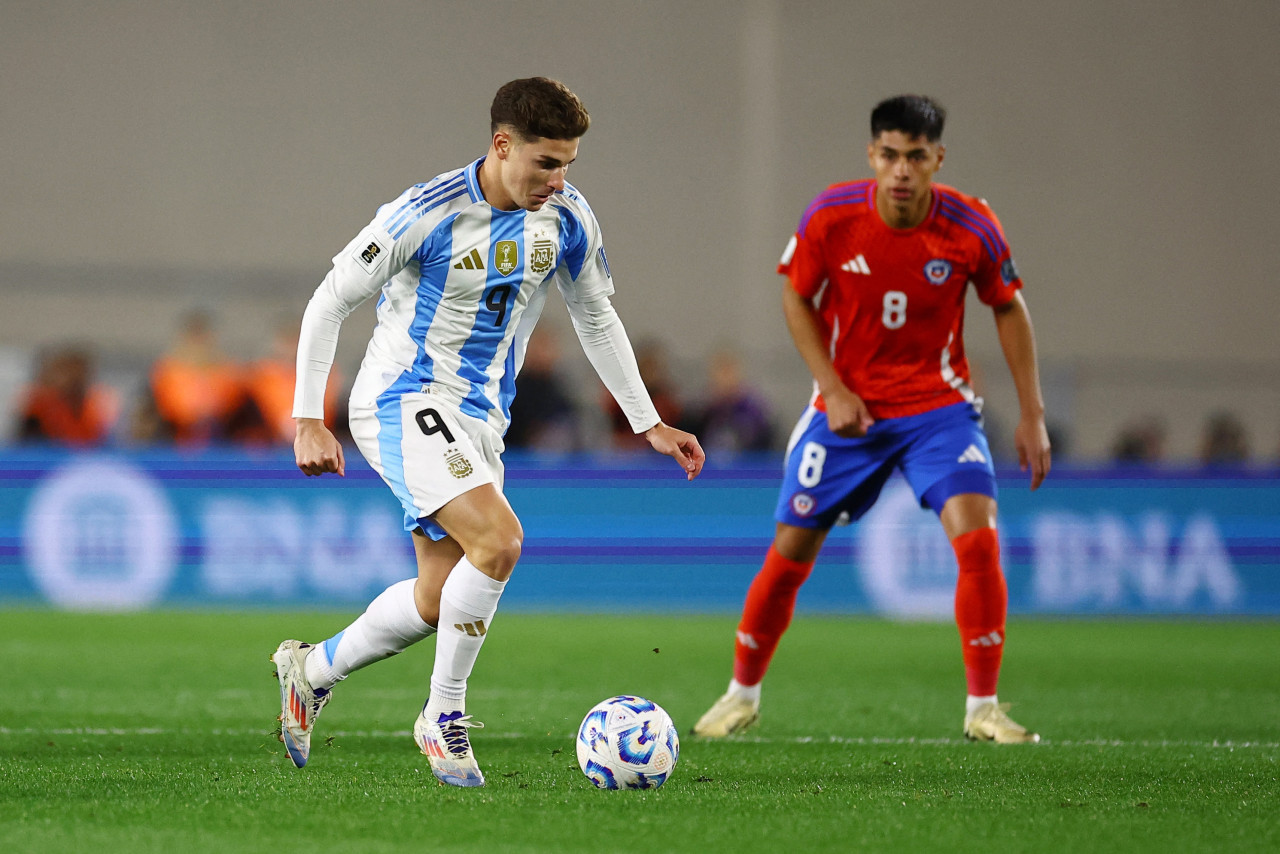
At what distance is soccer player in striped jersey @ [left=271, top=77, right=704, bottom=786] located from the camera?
4.33m

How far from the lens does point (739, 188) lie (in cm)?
1731

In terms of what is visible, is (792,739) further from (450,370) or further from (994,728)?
(450,370)

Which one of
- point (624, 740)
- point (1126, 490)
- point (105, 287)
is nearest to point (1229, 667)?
point (1126, 490)

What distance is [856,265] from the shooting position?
5.59m

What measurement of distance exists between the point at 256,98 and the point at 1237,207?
Result: 1067cm

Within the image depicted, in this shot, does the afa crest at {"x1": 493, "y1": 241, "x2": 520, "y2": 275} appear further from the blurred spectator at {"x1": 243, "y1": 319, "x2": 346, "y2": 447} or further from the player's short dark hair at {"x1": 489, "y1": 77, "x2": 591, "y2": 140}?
the blurred spectator at {"x1": 243, "y1": 319, "x2": 346, "y2": 447}

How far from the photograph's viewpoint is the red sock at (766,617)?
18.6 feet

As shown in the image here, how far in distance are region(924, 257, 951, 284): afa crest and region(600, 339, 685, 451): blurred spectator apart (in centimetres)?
561

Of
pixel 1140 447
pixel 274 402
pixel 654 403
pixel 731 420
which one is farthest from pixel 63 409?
pixel 1140 447

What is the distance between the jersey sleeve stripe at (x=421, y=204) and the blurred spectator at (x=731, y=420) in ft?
24.7

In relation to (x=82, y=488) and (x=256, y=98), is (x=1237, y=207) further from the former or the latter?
(x=82, y=488)

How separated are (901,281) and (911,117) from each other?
58 centimetres

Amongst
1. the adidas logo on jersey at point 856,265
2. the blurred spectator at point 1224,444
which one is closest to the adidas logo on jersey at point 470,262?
the adidas logo on jersey at point 856,265

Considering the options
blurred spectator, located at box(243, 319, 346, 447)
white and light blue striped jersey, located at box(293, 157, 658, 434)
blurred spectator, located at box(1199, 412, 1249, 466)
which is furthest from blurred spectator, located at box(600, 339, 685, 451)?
white and light blue striped jersey, located at box(293, 157, 658, 434)
